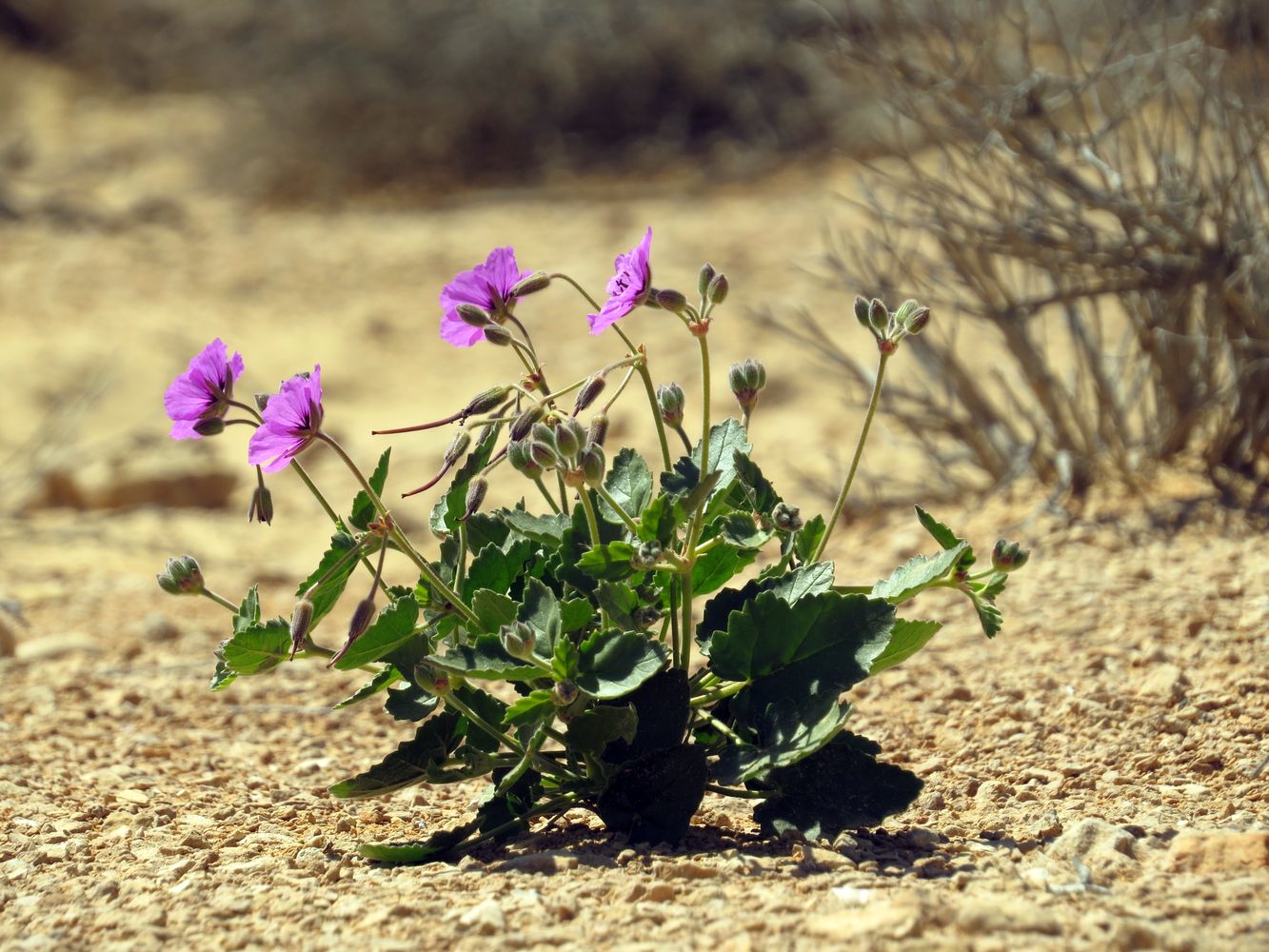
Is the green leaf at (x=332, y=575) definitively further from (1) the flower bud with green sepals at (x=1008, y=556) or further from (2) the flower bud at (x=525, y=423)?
(1) the flower bud with green sepals at (x=1008, y=556)

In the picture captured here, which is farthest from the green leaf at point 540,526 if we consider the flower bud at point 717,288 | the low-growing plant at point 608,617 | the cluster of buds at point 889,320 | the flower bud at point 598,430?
the cluster of buds at point 889,320

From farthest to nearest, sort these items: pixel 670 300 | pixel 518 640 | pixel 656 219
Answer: pixel 656 219, pixel 670 300, pixel 518 640

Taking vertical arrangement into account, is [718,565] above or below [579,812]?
above

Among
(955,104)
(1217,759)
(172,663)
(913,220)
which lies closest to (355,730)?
(172,663)

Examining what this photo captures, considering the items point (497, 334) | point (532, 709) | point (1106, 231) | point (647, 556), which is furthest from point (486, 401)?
point (1106, 231)

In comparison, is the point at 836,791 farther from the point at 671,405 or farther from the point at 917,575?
the point at 671,405

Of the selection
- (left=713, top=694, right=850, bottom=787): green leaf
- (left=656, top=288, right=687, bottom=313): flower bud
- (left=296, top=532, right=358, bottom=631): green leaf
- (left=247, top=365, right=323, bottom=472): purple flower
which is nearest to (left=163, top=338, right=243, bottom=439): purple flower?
(left=247, top=365, right=323, bottom=472): purple flower

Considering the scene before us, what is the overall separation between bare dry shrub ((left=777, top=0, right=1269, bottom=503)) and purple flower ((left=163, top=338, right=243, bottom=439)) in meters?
2.15

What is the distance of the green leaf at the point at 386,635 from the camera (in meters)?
1.91

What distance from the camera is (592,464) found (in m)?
1.80

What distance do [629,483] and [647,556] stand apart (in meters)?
0.30

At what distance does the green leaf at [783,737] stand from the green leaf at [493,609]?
0.35 meters

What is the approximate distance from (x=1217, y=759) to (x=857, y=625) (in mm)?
794

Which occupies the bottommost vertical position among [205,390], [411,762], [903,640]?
[411,762]
